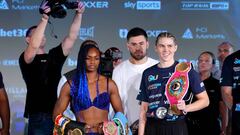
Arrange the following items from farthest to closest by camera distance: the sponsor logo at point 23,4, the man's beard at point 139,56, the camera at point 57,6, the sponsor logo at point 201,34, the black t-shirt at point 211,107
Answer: the sponsor logo at point 201,34 → the sponsor logo at point 23,4 → the black t-shirt at point 211,107 → the man's beard at point 139,56 → the camera at point 57,6

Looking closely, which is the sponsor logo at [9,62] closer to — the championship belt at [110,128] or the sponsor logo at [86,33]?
the sponsor logo at [86,33]

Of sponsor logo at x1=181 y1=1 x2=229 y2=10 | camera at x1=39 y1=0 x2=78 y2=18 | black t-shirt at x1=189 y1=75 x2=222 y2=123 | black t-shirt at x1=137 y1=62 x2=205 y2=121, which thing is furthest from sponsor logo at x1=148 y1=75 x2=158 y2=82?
sponsor logo at x1=181 y1=1 x2=229 y2=10

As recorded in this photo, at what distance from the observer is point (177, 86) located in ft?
10.9

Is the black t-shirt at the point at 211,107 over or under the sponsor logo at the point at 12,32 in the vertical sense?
under

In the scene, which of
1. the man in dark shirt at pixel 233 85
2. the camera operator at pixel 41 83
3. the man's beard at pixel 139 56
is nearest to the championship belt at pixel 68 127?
the camera operator at pixel 41 83

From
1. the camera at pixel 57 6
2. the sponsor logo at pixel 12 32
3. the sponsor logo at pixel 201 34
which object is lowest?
the sponsor logo at pixel 201 34

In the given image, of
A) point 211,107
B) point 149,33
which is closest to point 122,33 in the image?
point 149,33

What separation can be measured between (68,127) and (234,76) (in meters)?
1.19

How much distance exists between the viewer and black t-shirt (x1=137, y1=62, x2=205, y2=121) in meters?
3.36

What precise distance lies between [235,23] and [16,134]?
9.58ft

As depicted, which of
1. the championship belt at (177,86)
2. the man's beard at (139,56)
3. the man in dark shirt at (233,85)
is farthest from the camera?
the man's beard at (139,56)

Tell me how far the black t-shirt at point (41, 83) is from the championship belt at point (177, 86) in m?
1.12

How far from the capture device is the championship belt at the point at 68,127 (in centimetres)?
320

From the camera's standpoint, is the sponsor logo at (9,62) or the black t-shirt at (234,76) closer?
the black t-shirt at (234,76)
